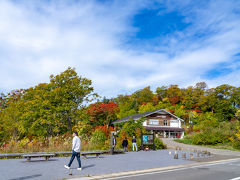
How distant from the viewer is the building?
48.8 meters

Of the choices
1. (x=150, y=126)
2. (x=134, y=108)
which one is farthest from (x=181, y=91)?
(x=150, y=126)

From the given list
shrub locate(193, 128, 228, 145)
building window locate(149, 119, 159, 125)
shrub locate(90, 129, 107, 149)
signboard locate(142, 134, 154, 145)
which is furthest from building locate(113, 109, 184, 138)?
shrub locate(90, 129, 107, 149)

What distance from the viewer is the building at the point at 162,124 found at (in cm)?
4884

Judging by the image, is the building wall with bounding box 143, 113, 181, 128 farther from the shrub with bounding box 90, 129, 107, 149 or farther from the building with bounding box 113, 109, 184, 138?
the shrub with bounding box 90, 129, 107, 149

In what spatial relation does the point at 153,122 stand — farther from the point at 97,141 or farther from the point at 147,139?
the point at 97,141

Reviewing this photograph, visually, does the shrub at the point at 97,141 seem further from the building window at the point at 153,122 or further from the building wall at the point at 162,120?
the building window at the point at 153,122

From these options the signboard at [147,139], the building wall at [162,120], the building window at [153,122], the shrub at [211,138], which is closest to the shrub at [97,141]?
the signboard at [147,139]

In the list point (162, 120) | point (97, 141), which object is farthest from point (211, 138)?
point (162, 120)

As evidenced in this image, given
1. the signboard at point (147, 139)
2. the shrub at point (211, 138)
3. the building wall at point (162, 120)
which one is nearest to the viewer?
the signboard at point (147, 139)

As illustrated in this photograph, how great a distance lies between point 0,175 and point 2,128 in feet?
A: 88.6

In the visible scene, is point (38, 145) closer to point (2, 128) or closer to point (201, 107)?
point (2, 128)

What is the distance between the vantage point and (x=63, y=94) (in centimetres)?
2494

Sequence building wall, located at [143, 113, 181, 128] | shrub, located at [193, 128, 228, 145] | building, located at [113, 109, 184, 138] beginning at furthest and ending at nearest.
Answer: building wall, located at [143, 113, 181, 128] < building, located at [113, 109, 184, 138] < shrub, located at [193, 128, 228, 145]

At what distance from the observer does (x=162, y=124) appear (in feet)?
165
